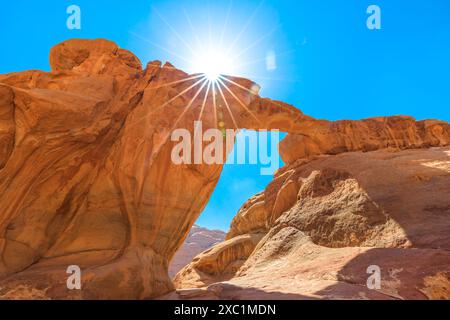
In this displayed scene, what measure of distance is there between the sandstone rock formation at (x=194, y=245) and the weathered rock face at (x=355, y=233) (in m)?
33.2

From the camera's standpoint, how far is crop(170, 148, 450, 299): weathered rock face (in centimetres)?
626

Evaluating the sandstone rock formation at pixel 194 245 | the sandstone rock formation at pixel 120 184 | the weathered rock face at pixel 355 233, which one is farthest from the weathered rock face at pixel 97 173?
the sandstone rock formation at pixel 194 245

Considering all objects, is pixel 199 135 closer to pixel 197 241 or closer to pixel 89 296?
pixel 89 296

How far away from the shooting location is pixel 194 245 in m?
54.6

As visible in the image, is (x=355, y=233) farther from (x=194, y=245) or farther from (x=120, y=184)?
(x=194, y=245)

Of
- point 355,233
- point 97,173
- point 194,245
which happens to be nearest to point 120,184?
point 97,173

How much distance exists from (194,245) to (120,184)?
48615mm

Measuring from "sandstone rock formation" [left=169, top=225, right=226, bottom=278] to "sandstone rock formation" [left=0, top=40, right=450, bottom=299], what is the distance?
34.6 metres

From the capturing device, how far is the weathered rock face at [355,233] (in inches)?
247

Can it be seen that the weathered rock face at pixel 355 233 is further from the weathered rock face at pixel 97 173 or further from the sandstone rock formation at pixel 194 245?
the sandstone rock formation at pixel 194 245

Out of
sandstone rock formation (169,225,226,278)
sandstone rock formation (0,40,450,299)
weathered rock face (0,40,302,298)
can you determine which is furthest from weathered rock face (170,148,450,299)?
sandstone rock formation (169,225,226,278)

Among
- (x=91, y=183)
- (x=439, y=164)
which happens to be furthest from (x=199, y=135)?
(x=439, y=164)

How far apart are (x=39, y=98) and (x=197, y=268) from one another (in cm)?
1540

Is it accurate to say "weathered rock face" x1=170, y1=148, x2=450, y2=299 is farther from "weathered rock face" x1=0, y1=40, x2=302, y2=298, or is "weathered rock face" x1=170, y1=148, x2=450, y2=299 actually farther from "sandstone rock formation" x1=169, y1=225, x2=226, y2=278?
"sandstone rock formation" x1=169, y1=225, x2=226, y2=278
